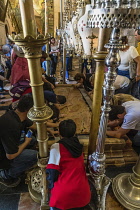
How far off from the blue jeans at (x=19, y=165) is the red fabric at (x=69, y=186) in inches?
24.9

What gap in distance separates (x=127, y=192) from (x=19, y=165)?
1.12 meters

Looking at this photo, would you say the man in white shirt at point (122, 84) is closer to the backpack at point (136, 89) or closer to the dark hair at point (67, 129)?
the backpack at point (136, 89)

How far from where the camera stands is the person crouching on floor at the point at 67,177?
3.70 ft

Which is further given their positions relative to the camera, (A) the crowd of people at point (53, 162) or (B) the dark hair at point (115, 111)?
(B) the dark hair at point (115, 111)

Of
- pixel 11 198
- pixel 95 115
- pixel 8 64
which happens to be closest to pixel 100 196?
pixel 95 115

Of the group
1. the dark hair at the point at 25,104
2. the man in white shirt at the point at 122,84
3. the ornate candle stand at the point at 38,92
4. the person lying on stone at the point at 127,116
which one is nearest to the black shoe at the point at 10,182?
the ornate candle stand at the point at 38,92

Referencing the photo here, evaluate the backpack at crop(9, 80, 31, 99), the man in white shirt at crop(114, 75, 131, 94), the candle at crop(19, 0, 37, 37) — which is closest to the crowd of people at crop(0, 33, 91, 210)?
the backpack at crop(9, 80, 31, 99)

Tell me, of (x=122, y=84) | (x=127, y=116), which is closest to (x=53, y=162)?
(x=127, y=116)

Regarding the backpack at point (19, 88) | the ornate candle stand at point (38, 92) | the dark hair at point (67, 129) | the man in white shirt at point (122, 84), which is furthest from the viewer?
the man in white shirt at point (122, 84)

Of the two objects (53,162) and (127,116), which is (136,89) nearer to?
(127,116)

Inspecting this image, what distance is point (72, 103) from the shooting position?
297 cm

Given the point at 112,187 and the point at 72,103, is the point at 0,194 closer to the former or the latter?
the point at 112,187

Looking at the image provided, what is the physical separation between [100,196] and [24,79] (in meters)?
1.80

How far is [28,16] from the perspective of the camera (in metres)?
0.75
